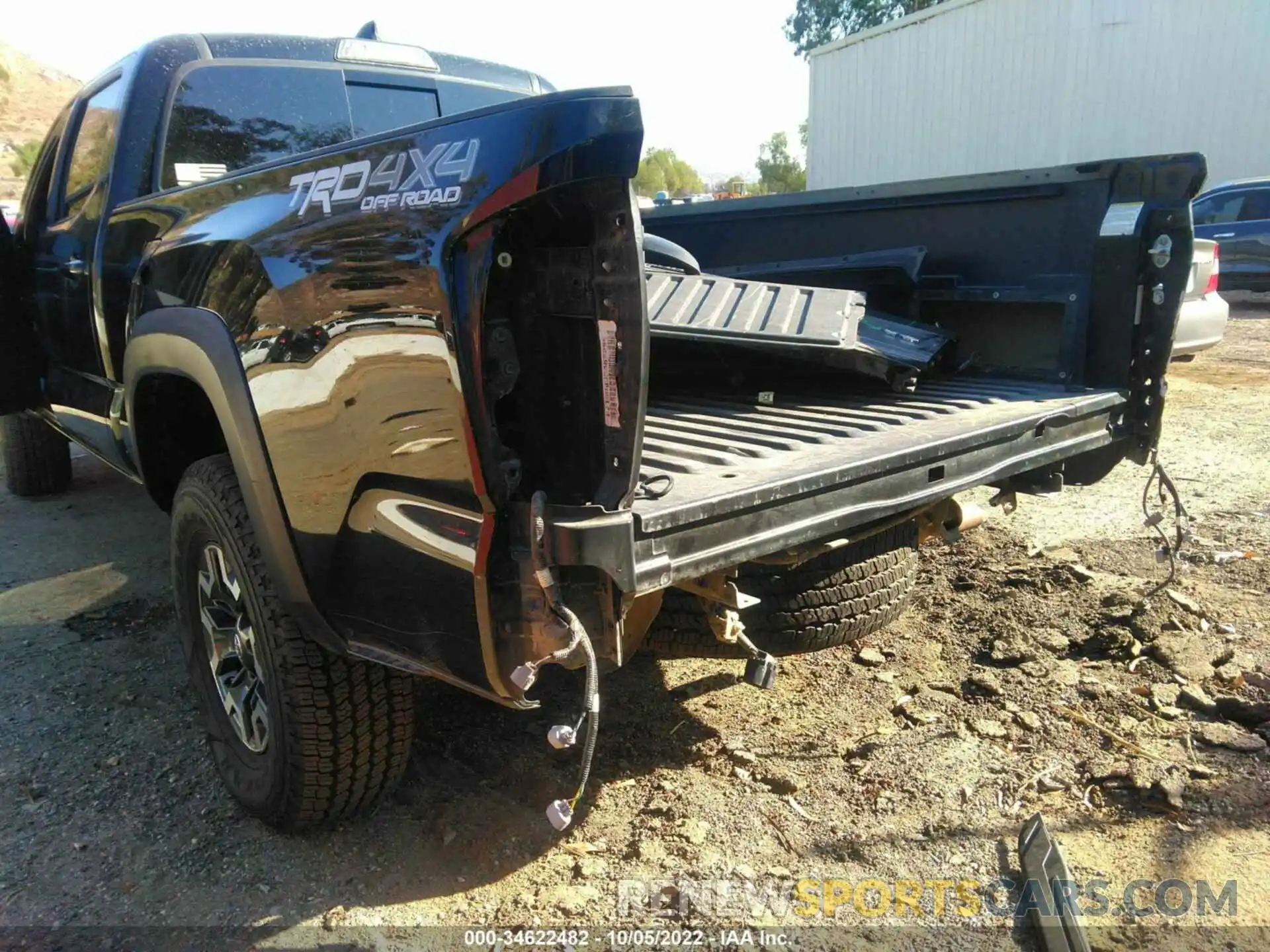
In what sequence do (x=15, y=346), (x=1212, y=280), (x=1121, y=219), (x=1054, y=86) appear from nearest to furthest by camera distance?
1. (x=1121, y=219)
2. (x=15, y=346)
3. (x=1212, y=280)
4. (x=1054, y=86)

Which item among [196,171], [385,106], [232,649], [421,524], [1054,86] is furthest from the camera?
[1054,86]

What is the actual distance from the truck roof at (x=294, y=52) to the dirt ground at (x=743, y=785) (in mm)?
2310

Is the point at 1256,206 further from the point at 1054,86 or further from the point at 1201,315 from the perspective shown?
the point at 1201,315

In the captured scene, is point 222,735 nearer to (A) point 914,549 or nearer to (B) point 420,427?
(B) point 420,427

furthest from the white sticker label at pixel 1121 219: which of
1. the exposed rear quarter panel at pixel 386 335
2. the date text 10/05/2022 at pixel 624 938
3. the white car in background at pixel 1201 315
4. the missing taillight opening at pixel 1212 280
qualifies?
the missing taillight opening at pixel 1212 280

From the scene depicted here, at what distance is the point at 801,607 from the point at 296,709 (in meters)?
1.33

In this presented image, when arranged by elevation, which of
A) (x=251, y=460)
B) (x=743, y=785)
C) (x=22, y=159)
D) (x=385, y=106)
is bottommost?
(x=743, y=785)

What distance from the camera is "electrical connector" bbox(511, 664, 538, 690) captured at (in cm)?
187

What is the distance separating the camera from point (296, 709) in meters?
2.35

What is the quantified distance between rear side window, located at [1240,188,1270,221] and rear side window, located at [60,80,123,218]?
13232mm

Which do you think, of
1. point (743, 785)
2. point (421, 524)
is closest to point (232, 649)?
point (421, 524)

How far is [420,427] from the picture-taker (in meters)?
1.84

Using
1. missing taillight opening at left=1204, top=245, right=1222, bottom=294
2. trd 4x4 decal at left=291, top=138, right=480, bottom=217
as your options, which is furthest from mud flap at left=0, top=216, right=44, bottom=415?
missing taillight opening at left=1204, top=245, right=1222, bottom=294

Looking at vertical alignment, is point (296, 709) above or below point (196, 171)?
below
